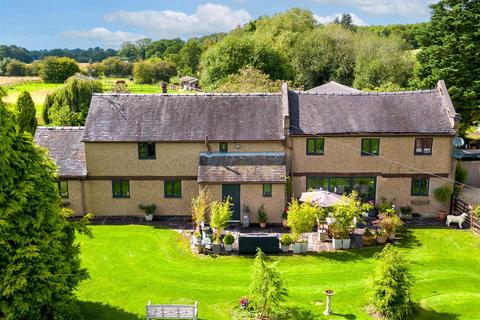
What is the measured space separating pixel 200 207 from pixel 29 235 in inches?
530

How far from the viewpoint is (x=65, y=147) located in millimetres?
34062

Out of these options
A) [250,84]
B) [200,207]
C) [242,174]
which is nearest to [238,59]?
[250,84]

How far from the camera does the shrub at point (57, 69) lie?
12631cm

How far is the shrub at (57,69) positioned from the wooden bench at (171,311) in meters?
119

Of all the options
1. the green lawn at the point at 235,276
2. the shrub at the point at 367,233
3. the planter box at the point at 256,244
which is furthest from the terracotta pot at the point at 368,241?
the planter box at the point at 256,244

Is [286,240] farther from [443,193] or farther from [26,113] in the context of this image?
[26,113]

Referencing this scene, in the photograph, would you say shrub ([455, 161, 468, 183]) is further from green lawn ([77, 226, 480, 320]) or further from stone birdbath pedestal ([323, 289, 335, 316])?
stone birdbath pedestal ([323, 289, 335, 316])

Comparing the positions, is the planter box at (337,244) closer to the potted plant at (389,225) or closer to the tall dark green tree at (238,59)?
the potted plant at (389,225)

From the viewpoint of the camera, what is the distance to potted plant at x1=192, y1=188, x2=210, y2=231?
29141 mm

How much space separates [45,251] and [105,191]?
16068mm

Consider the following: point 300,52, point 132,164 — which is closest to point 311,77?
point 300,52

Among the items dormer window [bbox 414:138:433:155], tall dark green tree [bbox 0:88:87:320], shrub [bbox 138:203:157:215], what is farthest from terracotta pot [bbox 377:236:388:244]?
tall dark green tree [bbox 0:88:87:320]

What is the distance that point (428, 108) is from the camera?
3372cm

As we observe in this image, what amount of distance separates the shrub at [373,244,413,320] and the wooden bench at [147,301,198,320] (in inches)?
324
